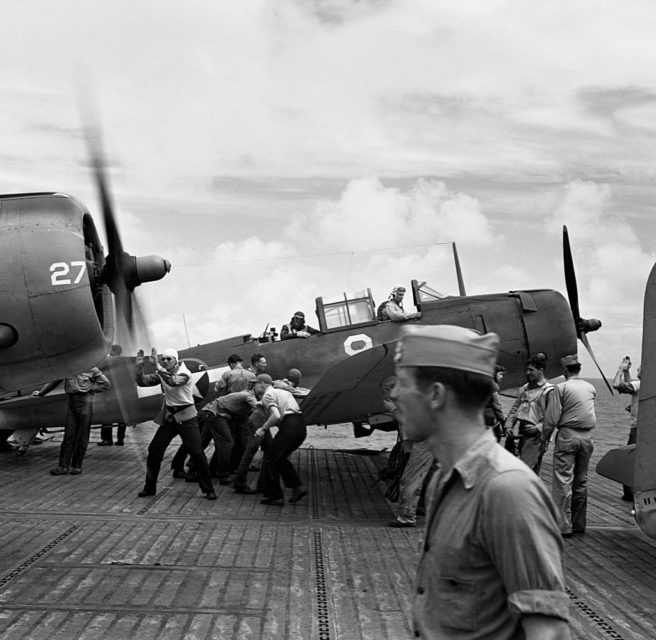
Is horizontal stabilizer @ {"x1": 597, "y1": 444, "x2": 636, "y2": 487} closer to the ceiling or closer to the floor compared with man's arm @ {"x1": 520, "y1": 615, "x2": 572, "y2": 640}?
closer to the floor

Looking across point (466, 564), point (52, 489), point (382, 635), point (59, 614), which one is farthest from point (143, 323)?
point (466, 564)

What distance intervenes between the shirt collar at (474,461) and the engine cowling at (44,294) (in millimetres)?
5242

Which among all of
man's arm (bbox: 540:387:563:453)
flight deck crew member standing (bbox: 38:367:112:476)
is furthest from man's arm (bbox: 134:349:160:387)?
man's arm (bbox: 540:387:563:453)

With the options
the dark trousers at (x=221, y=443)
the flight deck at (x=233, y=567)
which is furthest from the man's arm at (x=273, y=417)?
the dark trousers at (x=221, y=443)

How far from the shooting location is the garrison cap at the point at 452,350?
1.91 m

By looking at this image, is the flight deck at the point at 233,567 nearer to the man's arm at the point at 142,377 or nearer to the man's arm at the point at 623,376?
the man's arm at the point at 623,376

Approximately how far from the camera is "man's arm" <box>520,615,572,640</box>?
169 cm

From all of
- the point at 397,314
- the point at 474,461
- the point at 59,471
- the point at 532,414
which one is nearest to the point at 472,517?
the point at 474,461

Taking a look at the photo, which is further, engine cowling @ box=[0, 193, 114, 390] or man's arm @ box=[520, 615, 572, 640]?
engine cowling @ box=[0, 193, 114, 390]

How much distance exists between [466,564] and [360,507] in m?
8.05

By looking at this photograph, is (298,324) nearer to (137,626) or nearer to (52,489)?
(52,489)

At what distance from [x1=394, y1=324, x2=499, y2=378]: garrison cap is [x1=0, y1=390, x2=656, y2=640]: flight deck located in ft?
11.7

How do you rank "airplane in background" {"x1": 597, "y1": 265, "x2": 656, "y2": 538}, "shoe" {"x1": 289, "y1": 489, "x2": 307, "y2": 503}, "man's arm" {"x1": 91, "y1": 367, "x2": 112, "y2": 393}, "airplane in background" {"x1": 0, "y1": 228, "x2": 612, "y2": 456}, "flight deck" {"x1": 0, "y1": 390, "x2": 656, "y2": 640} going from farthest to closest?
"airplane in background" {"x1": 0, "y1": 228, "x2": 612, "y2": 456} < "man's arm" {"x1": 91, "y1": 367, "x2": 112, "y2": 393} < "shoe" {"x1": 289, "y1": 489, "x2": 307, "y2": 503} < "airplane in background" {"x1": 597, "y1": 265, "x2": 656, "y2": 538} < "flight deck" {"x1": 0, "y1": 390, "x2": 656, "y2": 640}

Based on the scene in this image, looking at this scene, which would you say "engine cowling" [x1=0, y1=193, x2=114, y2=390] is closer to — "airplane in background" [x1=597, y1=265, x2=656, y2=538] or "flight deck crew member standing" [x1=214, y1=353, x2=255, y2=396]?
"airplane in background" [x1=597, y1=265, x2=656, y2=538]
